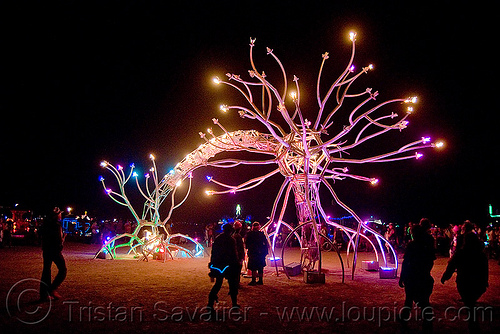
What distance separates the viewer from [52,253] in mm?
7047

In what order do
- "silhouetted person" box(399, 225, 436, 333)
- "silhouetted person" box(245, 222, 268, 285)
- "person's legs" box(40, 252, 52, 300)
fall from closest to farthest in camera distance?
"silhouetted person" box(399, 225, 436, 333) → "person's legs" box(40, 252, 52, 300) → "silhouetted person" box(245, 222, 268, 285)

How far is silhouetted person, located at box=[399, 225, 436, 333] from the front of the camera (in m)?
5.41

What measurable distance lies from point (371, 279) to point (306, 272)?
2067mm

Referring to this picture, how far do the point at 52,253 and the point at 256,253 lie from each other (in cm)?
464

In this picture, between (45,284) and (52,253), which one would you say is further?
(52,253)

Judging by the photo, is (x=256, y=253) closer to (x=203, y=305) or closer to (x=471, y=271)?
(x=203, y=305)

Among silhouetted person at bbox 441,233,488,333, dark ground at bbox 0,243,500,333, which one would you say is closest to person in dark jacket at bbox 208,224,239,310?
dark ground at bbox 0,243,500,333

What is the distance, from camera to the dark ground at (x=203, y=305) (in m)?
5.50

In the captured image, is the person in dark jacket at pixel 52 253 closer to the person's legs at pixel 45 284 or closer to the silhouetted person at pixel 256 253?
the person's legs at pixel 45 284

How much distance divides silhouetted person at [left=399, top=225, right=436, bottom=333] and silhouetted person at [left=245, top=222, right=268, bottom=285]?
14.0ft

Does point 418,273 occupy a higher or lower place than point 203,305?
higher

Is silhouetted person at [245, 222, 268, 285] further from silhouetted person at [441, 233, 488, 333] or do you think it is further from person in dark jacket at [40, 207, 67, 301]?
silhouetted person at [441, 233, 488, 333]

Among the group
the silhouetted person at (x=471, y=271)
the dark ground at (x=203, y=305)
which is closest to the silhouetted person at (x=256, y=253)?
the dark ground at (x=203, y=305)

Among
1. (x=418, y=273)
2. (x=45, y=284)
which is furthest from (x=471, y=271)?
(x=45, y=284)
